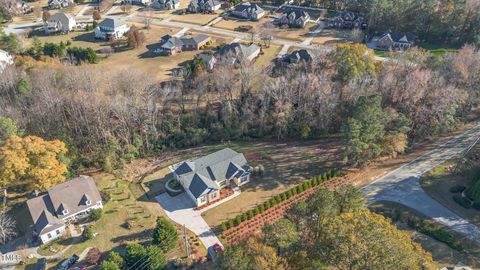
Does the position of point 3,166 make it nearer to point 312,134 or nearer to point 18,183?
point 18,183

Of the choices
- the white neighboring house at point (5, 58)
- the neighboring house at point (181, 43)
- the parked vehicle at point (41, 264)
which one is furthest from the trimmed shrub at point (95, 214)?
the neighboring house at point (181, 43)

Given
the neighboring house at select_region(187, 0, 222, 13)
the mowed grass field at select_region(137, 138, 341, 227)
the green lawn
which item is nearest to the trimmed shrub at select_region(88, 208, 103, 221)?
the mowed grass field at select_region(137, 138, 341, 227)

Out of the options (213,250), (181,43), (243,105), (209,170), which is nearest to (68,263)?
(213,250)

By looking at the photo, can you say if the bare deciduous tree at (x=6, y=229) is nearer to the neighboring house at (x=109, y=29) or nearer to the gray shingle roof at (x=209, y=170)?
the gray shingle roof at (x=209, y=170)

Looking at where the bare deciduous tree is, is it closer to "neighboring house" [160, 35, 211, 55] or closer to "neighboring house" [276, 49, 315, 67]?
"neighboring house" [160, 35, 211, 55]

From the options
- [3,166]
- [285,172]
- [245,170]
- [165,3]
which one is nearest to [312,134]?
[285,172]

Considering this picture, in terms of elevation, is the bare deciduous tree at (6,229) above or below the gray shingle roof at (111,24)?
below

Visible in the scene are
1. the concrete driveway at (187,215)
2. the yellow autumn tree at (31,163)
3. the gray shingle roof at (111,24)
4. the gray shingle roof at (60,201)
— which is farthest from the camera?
the gray shingle roof at (111,24)

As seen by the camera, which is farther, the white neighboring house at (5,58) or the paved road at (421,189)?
the white neighboring house at (5,58)
